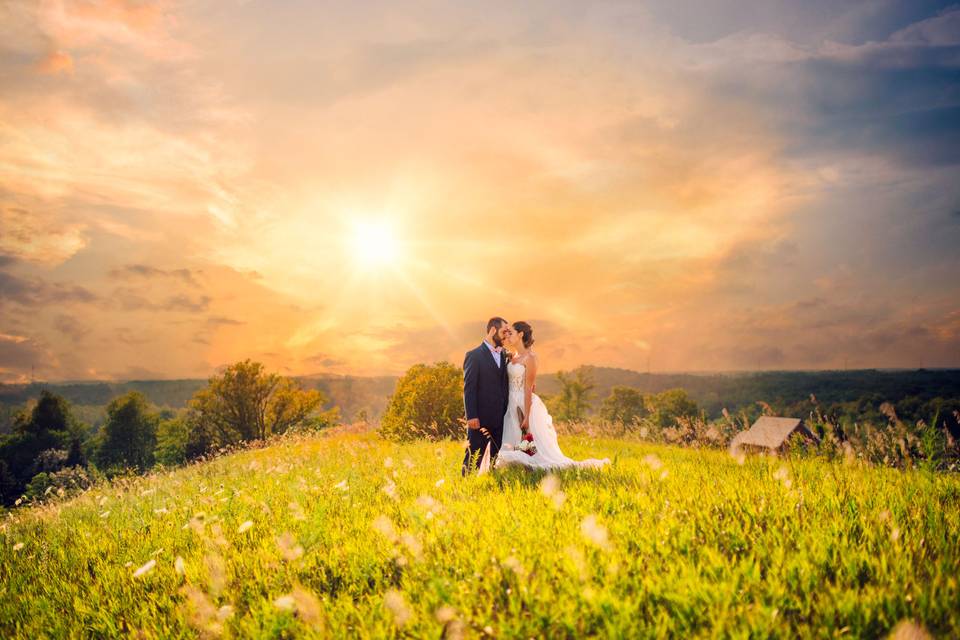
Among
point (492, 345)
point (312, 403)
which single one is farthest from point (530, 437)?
point (312, 403)

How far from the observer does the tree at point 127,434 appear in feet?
195

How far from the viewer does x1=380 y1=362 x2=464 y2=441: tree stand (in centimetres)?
2058

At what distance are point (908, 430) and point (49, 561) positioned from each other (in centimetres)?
1316

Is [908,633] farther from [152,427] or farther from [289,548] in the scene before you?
[152,427]

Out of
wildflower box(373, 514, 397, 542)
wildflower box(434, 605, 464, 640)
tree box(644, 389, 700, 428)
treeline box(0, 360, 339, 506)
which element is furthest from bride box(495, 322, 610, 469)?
tree box(644, 389, 700, 428)

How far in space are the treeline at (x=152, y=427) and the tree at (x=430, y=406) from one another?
2707 cm

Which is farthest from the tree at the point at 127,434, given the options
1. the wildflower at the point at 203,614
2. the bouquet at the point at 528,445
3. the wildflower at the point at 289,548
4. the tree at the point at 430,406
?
the wildflower at the point at 203,614

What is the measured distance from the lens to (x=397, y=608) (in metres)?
3.38

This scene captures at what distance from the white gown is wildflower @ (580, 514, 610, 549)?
13.2 ft

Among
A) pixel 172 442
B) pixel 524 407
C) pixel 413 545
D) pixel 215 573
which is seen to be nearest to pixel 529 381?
pixel 524 407

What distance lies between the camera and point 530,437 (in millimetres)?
8445

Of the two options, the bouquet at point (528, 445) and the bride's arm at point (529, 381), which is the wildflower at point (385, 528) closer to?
the bouquet at point (528, 445)

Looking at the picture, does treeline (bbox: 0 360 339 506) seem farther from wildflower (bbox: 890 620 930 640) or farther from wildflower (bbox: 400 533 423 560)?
wildflower (bbox: 890 620 930 640)

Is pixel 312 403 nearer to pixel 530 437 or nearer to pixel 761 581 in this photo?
pixel 530 437
